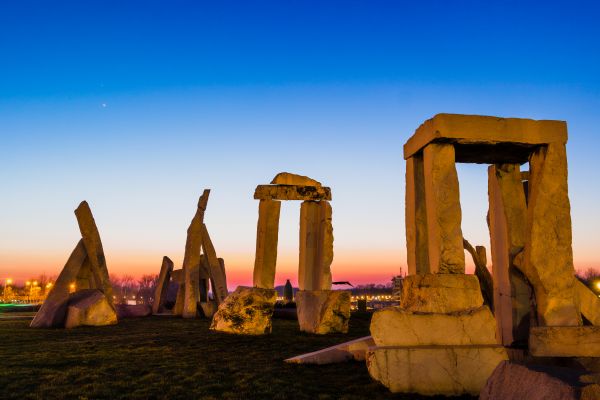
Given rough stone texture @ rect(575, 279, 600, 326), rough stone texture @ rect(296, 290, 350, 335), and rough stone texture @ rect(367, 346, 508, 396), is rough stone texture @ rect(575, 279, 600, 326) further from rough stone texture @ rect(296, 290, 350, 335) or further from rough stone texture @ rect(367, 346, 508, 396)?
rough stone texture @ rect(296, 290, 350, 335)

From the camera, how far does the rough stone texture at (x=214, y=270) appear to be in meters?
18.9

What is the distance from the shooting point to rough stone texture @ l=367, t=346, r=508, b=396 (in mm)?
5184

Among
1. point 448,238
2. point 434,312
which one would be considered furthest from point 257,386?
point 448,238

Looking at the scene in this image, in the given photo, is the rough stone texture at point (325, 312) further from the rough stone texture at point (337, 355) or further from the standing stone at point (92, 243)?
the standing stone at point (92, 243)

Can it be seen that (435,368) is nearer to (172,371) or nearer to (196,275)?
(172,371)

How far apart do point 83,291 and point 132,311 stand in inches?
182

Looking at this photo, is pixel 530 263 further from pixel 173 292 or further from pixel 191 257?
pixel 173 292

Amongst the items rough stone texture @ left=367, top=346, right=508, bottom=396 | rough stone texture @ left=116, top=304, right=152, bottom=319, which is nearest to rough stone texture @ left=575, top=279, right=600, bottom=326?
rough stone texture @ left=367, top=346, right=508, bottom=396

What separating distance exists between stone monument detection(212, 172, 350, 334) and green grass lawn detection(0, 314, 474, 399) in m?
1.40

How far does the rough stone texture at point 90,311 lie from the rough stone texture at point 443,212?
410 inches

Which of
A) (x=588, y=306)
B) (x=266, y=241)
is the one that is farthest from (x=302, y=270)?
(x=588, y=306)

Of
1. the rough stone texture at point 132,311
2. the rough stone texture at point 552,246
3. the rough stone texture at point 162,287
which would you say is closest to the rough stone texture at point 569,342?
the rough stone texture at point 552,246

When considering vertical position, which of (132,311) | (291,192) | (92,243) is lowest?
(132,311)

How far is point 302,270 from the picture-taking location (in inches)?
527
